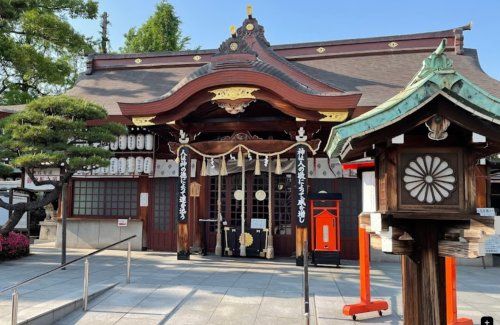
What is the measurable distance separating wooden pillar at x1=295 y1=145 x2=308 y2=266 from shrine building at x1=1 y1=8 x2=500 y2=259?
27 mm

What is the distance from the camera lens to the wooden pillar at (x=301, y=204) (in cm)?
1003

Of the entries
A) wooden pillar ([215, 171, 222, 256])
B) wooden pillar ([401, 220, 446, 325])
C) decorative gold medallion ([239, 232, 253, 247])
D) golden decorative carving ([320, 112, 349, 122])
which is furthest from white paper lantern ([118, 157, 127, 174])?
wooden pillar ([401, 220, 446, 325])

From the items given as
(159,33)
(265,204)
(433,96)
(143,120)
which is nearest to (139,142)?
(143,120)

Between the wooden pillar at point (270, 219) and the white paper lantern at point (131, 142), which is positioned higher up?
the white paper lantern at point (131, 142)

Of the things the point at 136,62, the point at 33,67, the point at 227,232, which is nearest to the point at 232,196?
the point at 227,232

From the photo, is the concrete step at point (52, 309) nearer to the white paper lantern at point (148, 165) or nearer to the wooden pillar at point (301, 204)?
the wooden pillar at point (301, 204)

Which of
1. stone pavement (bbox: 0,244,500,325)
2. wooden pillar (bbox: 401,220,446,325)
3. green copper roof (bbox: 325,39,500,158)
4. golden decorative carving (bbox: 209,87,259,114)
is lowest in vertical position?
stone pavement (bbox: 0,244,500,325)

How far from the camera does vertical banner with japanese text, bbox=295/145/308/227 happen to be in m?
10.0

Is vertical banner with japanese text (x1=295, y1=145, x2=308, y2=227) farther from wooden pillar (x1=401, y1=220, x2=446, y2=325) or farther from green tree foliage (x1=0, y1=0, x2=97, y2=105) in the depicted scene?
green tree foliage (x1=0, y1=0, x2=97, y2=105)

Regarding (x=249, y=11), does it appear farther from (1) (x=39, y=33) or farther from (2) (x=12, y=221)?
(2) (x=12, y=221)

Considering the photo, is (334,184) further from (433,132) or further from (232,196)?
(433,132)

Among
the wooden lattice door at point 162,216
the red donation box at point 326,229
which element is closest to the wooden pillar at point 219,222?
the wooden lattice door at point 162,216

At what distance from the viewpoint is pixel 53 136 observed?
936 centimetres

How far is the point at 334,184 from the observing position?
12.1 m
